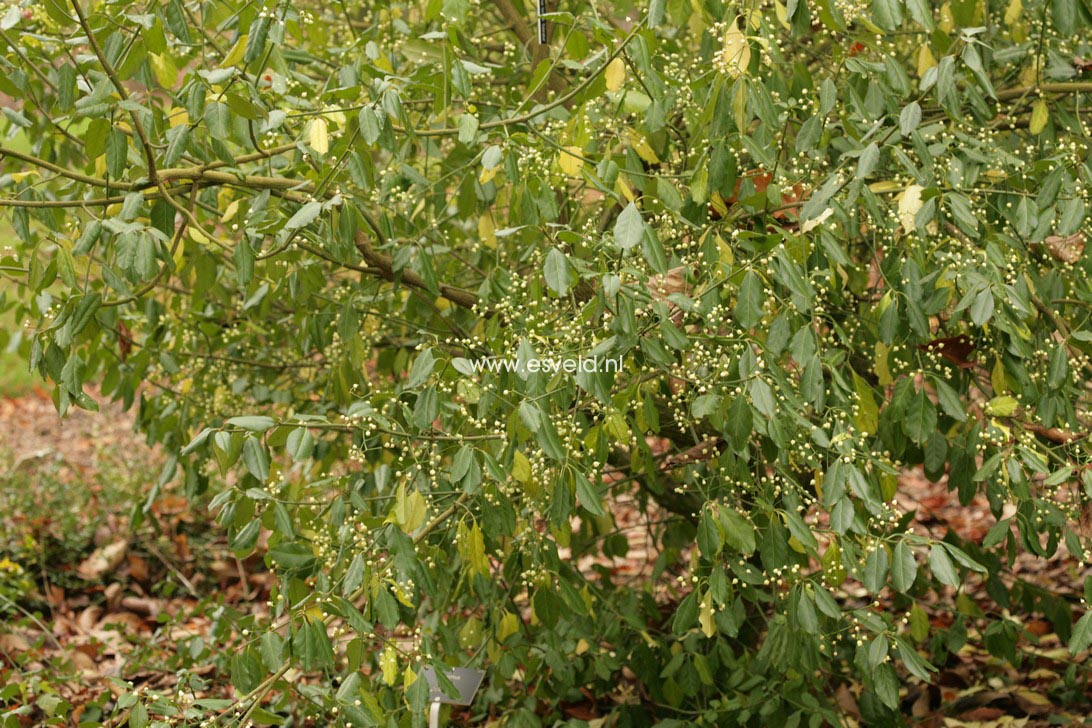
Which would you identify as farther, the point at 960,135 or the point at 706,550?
the point at 960,135

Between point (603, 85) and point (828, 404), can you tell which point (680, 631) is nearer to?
point (828, 404)

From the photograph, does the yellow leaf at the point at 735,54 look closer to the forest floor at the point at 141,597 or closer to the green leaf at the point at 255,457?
the green leaf at the point at 255,457

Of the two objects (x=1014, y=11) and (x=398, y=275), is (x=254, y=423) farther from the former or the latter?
(x=1014, y=11)

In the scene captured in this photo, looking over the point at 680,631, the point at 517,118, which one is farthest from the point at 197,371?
the point at 680,631

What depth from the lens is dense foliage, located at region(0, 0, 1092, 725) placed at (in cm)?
174

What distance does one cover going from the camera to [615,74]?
188 cm

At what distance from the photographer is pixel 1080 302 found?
6.97 ft

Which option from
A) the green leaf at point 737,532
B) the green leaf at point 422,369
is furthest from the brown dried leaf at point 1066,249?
the green leaf at point 422,369

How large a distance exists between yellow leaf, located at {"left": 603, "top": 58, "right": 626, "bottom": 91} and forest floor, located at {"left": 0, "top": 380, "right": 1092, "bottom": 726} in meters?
1.21

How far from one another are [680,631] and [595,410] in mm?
454

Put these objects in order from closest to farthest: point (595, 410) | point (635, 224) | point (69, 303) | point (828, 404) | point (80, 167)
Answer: point (635, 224), point (69, 303), point (595, 410), point (828, 404), point (80, 167)

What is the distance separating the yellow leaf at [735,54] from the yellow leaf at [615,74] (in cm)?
17

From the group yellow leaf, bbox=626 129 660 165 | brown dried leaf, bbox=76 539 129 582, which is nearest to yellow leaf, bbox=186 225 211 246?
yellow leaf, bbox=626 129 660 165

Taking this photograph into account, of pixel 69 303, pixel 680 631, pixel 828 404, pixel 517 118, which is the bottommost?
pixel 680 631
